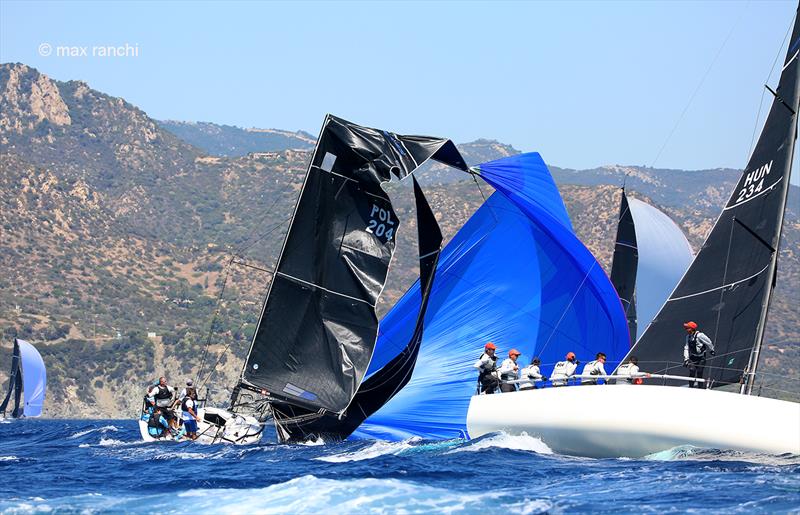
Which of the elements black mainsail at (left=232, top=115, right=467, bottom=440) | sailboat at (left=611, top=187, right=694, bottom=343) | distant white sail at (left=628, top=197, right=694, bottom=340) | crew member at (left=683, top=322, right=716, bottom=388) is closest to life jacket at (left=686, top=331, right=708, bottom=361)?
crew member at (left=683, top=322, right=716, bottom=388)

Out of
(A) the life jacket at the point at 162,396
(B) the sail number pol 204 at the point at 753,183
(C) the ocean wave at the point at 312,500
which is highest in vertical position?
(B) the sail number pol 204 at the point at 753,183

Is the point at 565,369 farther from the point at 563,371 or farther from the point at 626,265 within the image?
the point at 626,265

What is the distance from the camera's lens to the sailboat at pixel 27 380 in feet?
199

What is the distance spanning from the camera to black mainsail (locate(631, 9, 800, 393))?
18.8 m

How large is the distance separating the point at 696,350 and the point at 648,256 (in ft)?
41.9

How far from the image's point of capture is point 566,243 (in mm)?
23969

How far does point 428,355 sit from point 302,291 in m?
2.90

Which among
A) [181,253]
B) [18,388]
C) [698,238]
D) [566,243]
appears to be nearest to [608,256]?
[698,238]

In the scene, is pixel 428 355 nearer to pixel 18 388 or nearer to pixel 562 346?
pixel 562 346

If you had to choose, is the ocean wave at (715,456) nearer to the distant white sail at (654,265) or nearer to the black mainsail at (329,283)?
the black mainsail at (329,283)

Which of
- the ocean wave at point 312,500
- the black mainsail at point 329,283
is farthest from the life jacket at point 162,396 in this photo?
the ocean wave at point 312,500

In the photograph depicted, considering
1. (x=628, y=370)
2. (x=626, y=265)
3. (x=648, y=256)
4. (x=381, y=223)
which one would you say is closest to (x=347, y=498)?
(x=628, y=370)

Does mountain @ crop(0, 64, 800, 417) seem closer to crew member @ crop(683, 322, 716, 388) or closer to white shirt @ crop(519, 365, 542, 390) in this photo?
white shirt @ crop(519, 365, 542, 390)

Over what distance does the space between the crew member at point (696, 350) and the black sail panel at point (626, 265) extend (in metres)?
11.1
